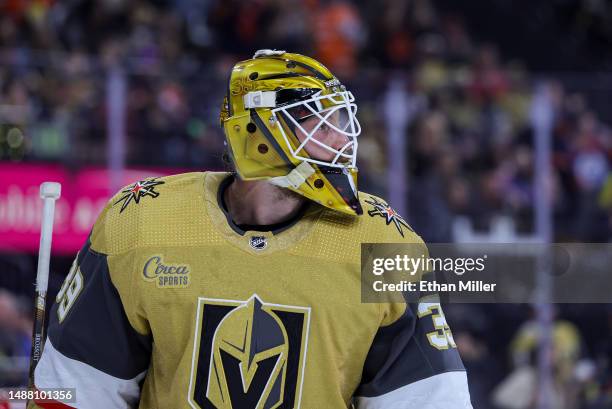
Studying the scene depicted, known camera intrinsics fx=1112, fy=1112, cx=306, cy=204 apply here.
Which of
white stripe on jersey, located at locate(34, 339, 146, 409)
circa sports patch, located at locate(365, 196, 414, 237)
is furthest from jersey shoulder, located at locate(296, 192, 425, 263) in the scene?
white stripe on jersey, located at locate(34, 339, 146, 409)

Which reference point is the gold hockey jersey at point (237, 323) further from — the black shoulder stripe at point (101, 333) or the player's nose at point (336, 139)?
the player's nose at point (336, 139)

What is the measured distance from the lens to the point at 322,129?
9.57 feet

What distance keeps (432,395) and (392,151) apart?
4.91 m

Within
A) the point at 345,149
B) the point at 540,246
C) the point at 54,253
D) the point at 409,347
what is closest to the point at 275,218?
the point at 345,149

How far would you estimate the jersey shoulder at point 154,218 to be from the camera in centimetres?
285

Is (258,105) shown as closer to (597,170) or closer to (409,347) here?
(409,347)

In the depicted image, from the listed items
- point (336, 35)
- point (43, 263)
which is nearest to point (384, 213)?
point (43, 263)

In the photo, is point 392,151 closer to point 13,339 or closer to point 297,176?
point 13,339

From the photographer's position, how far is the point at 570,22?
44.4 ft

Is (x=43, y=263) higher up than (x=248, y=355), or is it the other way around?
(x=43, y=263)

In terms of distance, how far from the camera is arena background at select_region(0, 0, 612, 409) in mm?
6746

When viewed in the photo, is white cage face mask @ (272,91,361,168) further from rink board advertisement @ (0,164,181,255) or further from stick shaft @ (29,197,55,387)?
rink board advertisement @ (0,164,181,255)

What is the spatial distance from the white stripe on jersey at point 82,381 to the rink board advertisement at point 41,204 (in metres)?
3.90

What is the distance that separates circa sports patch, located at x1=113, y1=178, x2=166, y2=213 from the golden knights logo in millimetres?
358
